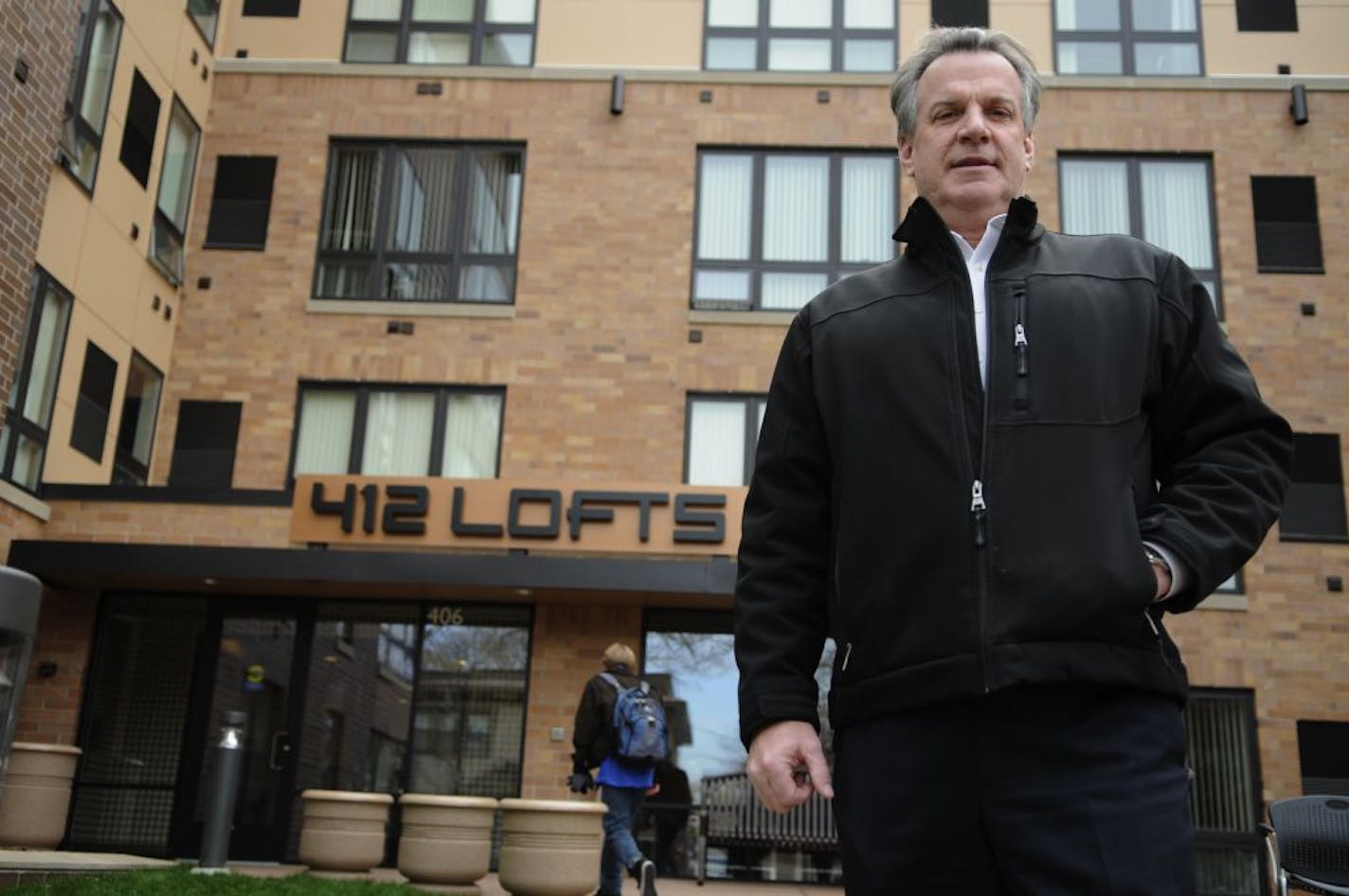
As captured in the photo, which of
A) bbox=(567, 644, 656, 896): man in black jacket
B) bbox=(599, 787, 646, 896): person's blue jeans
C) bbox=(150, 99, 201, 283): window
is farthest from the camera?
bbox=(150, 99, 201, 283): window

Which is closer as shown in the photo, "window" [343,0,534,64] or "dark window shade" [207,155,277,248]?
"dark window shade" [207,155,277,248]

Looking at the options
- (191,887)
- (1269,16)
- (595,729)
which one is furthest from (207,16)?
(1269,16)

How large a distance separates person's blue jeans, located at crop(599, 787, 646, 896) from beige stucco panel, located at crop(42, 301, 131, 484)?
8390 millimetres

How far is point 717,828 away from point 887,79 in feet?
31.6

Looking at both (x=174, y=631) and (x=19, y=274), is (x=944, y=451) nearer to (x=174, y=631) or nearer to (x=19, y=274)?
(x=19, y=274)

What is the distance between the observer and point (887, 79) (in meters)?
18.0

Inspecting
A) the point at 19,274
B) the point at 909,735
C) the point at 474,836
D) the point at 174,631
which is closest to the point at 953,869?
the point at 909,735

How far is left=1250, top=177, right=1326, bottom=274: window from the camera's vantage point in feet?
57.3

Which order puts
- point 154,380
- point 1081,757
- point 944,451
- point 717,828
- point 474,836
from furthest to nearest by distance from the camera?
point 154,380 → point 717,828 → point 474,836 → point 944,451 → point 1081,757

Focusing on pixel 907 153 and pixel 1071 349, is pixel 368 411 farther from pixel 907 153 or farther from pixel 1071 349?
pixel 1071 349

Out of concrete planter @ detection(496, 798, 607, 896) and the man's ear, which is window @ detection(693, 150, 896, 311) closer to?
concrete planter @ detection(496, 798, 607, 896)

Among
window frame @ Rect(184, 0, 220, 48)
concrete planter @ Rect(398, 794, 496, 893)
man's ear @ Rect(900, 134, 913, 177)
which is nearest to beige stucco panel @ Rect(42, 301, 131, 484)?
window frame @ Rect(184, 0, 220, 48)

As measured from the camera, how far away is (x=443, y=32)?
19.0 metres

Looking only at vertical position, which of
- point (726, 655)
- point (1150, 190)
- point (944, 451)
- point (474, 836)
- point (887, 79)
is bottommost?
point (474, 836)
